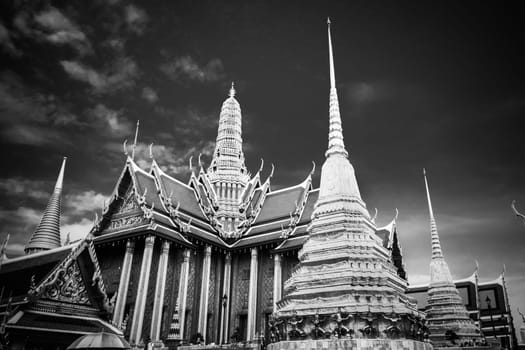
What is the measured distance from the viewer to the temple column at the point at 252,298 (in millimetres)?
18812

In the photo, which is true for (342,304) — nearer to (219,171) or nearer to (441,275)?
(441,275)

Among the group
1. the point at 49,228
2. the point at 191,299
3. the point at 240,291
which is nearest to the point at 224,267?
the point at 240,291

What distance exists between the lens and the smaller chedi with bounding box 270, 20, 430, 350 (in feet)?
29.3

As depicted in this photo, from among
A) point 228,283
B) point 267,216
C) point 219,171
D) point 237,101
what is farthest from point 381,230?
point 237,101

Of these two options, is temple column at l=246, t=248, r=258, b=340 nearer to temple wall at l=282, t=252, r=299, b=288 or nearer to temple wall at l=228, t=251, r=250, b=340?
temple wall at l=228, t=251, r=250, b=340

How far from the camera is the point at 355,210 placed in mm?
11352

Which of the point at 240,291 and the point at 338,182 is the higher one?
the point at 338,182

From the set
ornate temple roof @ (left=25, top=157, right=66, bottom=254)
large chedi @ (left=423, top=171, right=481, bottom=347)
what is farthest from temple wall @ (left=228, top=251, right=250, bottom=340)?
ornate temple roof @ (left=25, top=157, right=66, bottom=254)

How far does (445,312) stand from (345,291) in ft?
34.2

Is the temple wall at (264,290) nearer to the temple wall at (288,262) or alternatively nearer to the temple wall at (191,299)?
the temple wall at (288,262)

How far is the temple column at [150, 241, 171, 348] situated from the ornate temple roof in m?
9.58

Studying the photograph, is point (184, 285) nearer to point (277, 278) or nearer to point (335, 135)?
point (277, 278)

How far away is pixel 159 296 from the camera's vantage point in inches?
667

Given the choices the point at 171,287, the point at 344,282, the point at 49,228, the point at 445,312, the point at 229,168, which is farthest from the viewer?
the point at 229,168
